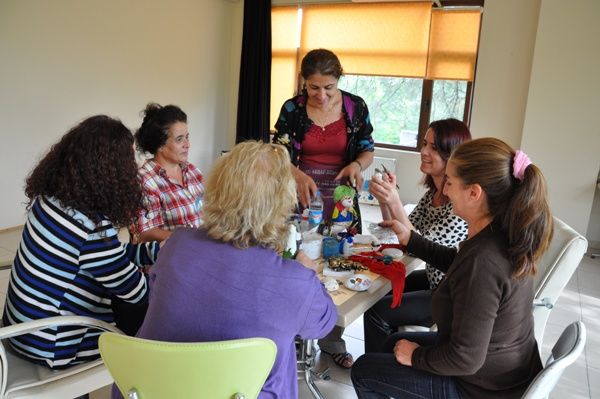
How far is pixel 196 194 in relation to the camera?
223 cm

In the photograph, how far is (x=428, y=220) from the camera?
2.06 m

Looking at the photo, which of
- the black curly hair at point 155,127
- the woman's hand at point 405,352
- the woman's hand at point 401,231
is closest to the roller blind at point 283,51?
the black curly hair at point 155,127

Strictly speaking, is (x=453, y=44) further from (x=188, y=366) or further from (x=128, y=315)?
(x=188, y=366)

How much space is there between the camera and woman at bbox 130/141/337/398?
1.05 metres

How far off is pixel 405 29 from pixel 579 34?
5.96 ft

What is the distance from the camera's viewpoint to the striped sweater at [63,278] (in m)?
1.32

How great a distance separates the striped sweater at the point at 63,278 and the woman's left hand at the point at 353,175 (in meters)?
1.13

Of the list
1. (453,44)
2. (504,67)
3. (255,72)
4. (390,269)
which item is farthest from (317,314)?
(255,72)

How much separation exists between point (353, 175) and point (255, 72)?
4.37m

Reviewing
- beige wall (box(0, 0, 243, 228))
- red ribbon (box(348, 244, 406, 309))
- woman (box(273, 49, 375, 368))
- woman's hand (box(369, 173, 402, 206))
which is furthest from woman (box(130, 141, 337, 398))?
beige wall (box(0, 0, 243, 228))

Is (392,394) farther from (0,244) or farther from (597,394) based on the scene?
(0,244)

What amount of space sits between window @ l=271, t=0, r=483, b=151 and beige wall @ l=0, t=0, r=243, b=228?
94cm

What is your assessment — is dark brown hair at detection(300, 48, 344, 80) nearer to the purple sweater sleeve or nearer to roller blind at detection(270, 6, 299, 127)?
the purple sweater sleeve

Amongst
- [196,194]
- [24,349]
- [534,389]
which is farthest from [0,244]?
[534,389]
